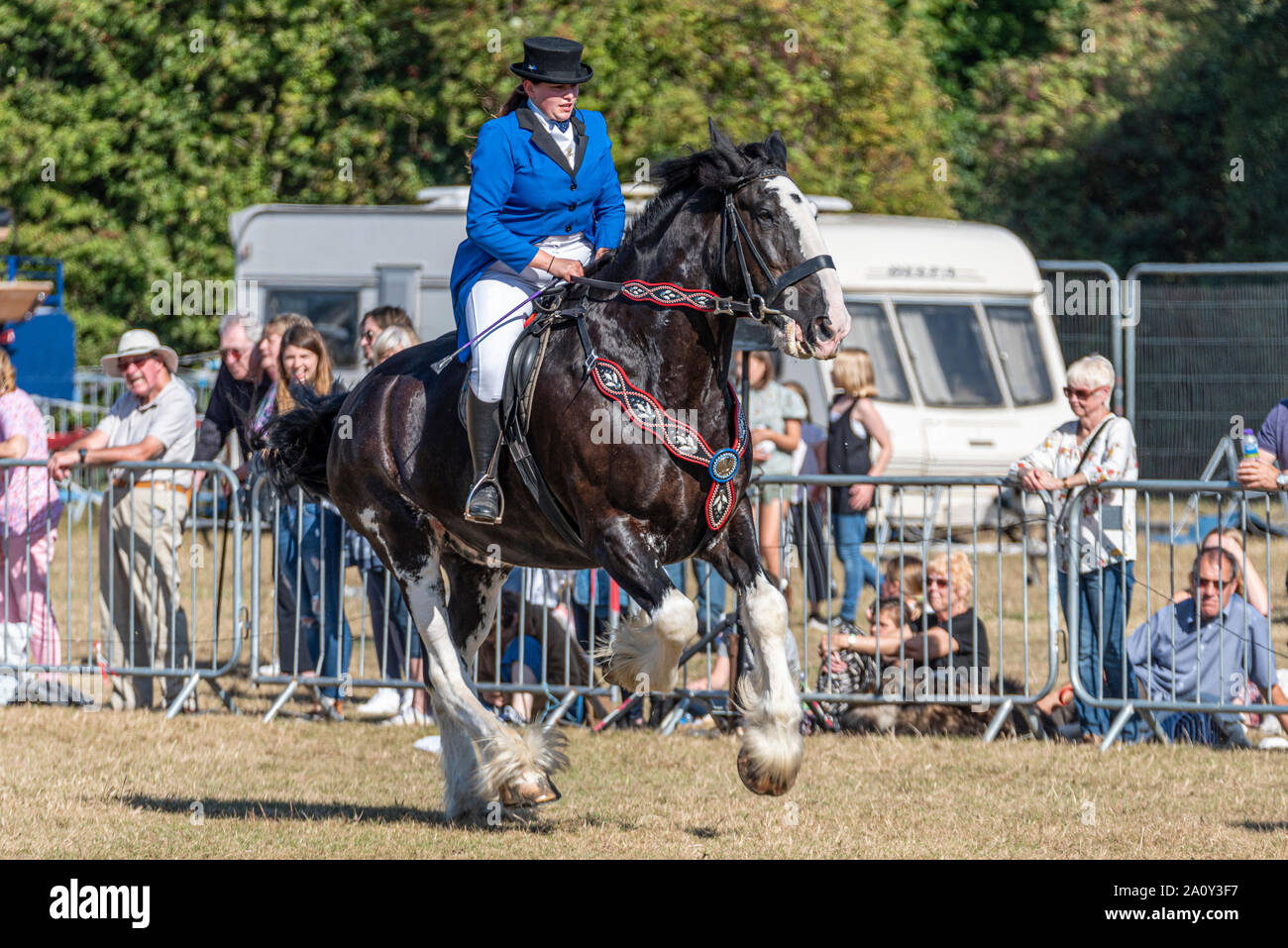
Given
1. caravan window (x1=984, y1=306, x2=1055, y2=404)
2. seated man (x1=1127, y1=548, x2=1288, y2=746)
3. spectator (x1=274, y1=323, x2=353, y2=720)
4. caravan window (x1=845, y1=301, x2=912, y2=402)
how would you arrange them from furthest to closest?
1. caravan window (x1=984, y1=306, x2=1055, y2=404)
2. caravan window (x1=845, y1=301, x2=912, y2=402)
3. spectator (x1=274, y1=323, x2=353, y2=720)
4. seated man (x1=1127, y1=548, x2=1288, y2=746)

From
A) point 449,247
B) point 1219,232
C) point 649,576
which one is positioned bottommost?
point 649,576

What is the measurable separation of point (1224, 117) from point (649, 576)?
22.7 m

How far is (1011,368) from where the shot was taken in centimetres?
1753

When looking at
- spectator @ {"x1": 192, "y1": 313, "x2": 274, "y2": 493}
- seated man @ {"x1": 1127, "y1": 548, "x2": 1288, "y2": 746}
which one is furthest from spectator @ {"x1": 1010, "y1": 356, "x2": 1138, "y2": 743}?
spectator @ {"x1": 192, "y1": 313, "x2": 274, "y2": 493}

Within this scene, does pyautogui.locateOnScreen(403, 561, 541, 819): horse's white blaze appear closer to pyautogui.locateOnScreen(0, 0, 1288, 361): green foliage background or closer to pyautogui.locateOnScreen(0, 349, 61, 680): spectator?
pyautogui.locateOnScreen(0, 349, 61, 680): spectator

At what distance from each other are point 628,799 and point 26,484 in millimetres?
4466

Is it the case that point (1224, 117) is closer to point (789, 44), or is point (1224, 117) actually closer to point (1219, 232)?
point (1219, 232)

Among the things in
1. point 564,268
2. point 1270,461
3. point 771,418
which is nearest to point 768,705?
point 564,268

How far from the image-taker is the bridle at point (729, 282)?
5.88 m

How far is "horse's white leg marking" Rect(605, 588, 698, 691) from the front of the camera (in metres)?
6.14

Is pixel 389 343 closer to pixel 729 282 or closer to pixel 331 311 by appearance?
pixel 729 282

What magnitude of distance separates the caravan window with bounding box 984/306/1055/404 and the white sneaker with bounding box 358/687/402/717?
353 inches

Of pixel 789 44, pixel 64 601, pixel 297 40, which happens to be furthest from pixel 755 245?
pixel 297 40

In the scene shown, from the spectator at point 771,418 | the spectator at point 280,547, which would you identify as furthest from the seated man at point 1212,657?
the spectator at point 280,547
